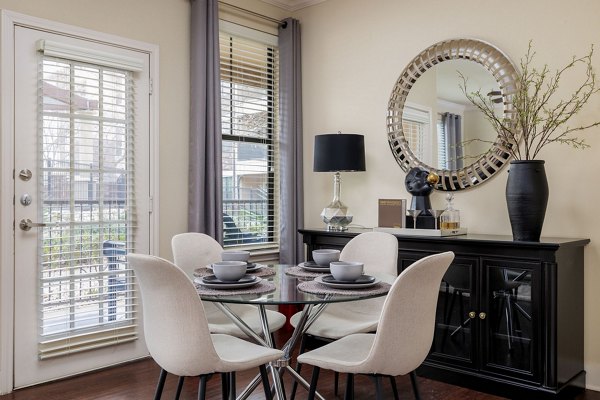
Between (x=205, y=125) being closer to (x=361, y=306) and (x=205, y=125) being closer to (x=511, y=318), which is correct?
(x=361, y=306)

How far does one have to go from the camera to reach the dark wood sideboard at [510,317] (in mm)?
2959

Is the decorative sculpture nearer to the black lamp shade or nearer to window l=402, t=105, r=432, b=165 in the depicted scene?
window l=402, t=105, r=432, b=165

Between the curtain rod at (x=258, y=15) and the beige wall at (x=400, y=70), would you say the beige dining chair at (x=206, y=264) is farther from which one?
the curtain rod at (x=258, y=15)

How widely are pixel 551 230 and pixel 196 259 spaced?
2091mm

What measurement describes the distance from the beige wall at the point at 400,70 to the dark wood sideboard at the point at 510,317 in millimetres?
212

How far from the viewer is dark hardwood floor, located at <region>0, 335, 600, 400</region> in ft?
10.2

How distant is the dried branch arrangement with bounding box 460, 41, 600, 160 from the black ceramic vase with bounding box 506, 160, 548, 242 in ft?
0.66

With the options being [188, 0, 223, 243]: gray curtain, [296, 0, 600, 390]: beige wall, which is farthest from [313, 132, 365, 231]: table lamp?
[188, 0, 223, 243]: gray curtain

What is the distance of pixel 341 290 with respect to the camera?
224 cm

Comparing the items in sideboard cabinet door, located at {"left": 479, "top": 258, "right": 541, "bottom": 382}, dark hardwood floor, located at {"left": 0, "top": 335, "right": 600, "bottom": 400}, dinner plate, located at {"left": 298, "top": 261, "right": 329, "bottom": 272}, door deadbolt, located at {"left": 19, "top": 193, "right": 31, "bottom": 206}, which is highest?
door deadbolt, located at {"left": 19, "top": 193, "right": 31, "bottom": 206}

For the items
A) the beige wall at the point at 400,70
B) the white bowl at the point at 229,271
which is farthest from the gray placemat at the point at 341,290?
the beige wall at the point at 400,70

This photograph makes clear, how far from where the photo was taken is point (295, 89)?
466cm

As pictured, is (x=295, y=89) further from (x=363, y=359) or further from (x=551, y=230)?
(x=363, y=359)

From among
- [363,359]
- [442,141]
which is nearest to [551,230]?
[442,141]
